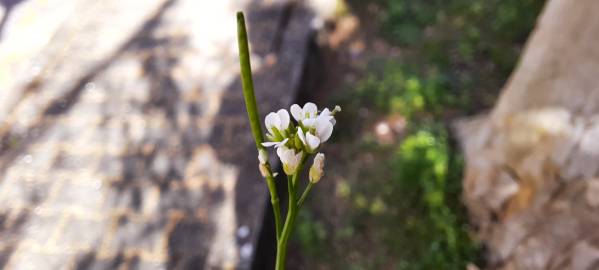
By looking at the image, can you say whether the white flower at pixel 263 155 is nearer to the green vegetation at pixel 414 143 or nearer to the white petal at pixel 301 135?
the white petal at pixel 301 135

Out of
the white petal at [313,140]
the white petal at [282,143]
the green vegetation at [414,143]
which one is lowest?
the green vegetation at [414,143]

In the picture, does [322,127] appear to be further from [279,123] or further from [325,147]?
[325,147]

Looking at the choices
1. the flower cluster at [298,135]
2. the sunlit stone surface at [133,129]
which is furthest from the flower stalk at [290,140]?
the sunlit stone surface at [133,129]

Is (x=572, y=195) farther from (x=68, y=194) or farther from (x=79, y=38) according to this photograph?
(x=79, y=38)

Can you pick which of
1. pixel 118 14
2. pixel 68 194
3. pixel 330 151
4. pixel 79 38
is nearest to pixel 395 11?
pixel 330 151

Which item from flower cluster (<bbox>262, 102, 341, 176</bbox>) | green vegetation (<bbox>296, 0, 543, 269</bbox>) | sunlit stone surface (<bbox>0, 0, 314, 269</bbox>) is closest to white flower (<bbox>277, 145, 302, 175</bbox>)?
flower cluster (<bbox>262, 102, 341, 176</bbox>)
